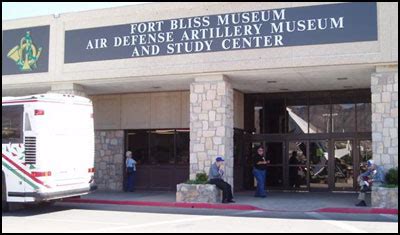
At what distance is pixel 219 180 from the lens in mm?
15039

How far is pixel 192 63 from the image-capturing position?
15.9 metres

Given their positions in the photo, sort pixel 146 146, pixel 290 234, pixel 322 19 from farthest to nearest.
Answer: pixel 146 146 < pixel 322 19 < pixel 290 234

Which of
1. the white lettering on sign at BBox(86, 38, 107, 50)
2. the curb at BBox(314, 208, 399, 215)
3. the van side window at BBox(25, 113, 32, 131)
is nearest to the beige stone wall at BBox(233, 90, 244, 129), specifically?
the white lettering on sign at BBox(86, 38, 107, 50)

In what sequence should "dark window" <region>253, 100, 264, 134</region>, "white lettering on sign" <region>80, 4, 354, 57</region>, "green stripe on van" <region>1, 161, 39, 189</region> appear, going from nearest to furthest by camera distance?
"green stripe on van" <region>1, 161, 39, 189</region> → "white lettering on sign" <region>80, 4, 354, 57</region> → "dark window" <region>253, 100, 264, 134</region>

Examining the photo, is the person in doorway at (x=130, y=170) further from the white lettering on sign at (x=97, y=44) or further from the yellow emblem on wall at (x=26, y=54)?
the yellow emblem on wall at (x=26, y=54)

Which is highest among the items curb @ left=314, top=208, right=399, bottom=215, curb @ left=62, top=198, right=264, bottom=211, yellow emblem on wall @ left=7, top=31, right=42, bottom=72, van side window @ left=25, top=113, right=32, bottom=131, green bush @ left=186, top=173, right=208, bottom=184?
yellow emblem on wall @ left=7, top=31, right=42, bottom=72

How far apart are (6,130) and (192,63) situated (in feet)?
18.9

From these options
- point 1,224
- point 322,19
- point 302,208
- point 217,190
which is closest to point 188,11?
point 322,19

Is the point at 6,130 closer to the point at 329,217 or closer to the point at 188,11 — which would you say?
the point at 188,11

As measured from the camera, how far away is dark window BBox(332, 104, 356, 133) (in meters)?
18.8

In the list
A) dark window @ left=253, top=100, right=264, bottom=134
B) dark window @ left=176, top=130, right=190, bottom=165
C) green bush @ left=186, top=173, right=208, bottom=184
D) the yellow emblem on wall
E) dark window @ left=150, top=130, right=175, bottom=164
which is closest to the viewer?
green bush @ left=186, top=173, right=208, bottom=184

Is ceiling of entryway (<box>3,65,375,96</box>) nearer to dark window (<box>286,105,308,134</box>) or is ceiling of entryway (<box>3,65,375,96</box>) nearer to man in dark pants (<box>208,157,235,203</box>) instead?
dark window (<box>286,105,308,134</box>)

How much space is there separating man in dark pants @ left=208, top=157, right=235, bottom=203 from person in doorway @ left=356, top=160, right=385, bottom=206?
362cm

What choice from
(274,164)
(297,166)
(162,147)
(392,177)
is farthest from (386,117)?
(162,147)
